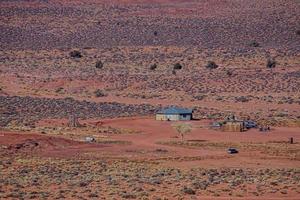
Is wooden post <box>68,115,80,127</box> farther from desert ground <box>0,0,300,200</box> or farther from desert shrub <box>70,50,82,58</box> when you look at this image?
desert shrub <box>70,50,82,58</box>

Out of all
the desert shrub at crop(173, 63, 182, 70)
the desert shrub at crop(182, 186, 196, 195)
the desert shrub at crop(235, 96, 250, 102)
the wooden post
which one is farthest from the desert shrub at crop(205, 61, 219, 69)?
the desert shrub at crop(182, 186, 196, 195)

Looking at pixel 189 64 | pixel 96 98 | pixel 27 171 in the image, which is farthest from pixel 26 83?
pixel 27 171

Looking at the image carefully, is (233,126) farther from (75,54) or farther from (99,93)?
(75,54)

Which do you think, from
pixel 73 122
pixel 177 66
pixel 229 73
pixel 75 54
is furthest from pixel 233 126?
pixel 75 54

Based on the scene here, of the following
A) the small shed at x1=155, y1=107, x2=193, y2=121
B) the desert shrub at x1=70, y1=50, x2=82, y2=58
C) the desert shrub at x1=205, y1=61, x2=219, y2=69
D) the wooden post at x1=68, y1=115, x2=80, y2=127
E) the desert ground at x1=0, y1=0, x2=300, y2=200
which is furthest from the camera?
the desert shrub at x1=70, y1=50, x2=82, y2=58

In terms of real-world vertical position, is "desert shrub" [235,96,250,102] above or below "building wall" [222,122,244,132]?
above

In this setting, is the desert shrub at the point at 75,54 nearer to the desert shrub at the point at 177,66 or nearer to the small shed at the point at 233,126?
the desert shrub at the point at 177,66

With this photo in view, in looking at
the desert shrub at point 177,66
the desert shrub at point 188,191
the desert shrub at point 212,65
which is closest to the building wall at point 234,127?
the desert shrub at point 188,191

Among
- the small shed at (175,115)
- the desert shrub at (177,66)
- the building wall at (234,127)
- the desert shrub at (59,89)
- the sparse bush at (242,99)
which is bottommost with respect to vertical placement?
the building wall at (234,127)

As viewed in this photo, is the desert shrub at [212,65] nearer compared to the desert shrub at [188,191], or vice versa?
the desert shrub at [188,191]

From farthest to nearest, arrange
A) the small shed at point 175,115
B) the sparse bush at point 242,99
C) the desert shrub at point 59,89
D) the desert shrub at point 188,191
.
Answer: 1. the desert shrub at point 59,89
2. the sparse bush at point 242,99
3. the small shed at point 175,115
4. the desert shrub at point 188,191
